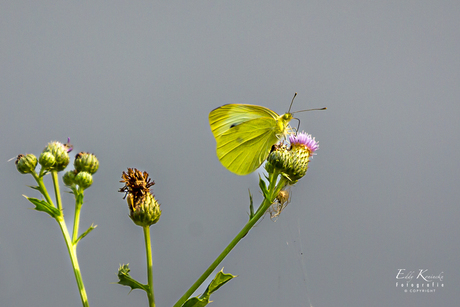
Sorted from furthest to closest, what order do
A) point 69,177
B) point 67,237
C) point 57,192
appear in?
point 69,177
point 57,192
point 67,237

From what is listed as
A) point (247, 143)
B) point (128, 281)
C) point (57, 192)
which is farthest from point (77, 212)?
point (247, 143)

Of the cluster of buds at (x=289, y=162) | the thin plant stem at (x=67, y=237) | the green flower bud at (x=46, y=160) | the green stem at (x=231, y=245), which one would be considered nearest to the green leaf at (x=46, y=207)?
the thin plant stem at (x=67, y=237)

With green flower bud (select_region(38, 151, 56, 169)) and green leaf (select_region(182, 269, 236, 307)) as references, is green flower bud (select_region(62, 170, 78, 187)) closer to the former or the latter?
green flower bud (select_region(38, 151, 56, 169))

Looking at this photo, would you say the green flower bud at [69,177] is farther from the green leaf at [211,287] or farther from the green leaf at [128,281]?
the green leaf at [211,287]

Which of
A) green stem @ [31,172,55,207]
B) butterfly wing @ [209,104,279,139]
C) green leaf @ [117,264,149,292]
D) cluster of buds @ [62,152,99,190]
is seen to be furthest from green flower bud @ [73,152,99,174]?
green leaf @ [117,264,149,292]

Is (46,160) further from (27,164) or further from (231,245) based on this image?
(231,245)

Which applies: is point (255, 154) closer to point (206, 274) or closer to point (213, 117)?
point (213, 117)
